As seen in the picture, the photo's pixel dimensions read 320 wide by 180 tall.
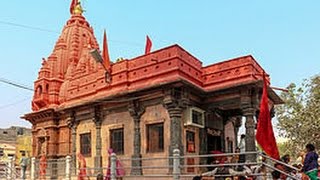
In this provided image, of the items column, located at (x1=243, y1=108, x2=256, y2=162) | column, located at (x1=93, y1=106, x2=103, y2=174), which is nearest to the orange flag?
column, located at (x1=93, y1=106, x2=103, y2=174)

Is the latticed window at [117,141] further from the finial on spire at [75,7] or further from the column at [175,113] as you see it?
the finial on spire at [75,7]

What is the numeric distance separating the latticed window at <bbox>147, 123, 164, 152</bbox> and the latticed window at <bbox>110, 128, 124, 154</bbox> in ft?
4.66

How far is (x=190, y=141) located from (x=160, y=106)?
1.80m

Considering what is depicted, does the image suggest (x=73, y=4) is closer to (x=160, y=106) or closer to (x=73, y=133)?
(x=73, y=133)

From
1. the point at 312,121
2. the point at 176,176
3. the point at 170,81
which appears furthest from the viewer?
the point at 312,121

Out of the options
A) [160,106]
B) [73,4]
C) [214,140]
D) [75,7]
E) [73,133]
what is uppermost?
[73,4]

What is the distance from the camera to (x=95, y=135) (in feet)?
52.1

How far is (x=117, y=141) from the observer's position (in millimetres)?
14898

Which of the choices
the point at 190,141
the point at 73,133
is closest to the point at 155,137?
the point at 190,141

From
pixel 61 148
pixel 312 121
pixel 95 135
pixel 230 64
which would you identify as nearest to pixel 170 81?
pixel 230 64

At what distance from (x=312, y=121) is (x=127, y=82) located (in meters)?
14.0

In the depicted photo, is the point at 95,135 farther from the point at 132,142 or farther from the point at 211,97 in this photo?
the point at 211,97

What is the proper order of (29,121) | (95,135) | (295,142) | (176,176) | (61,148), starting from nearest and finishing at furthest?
(176,176), (95,135), (61,148), (29,121), (295,142)

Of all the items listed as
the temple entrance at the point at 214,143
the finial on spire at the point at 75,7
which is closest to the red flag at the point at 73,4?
the finial on spire at the point at 75,7
